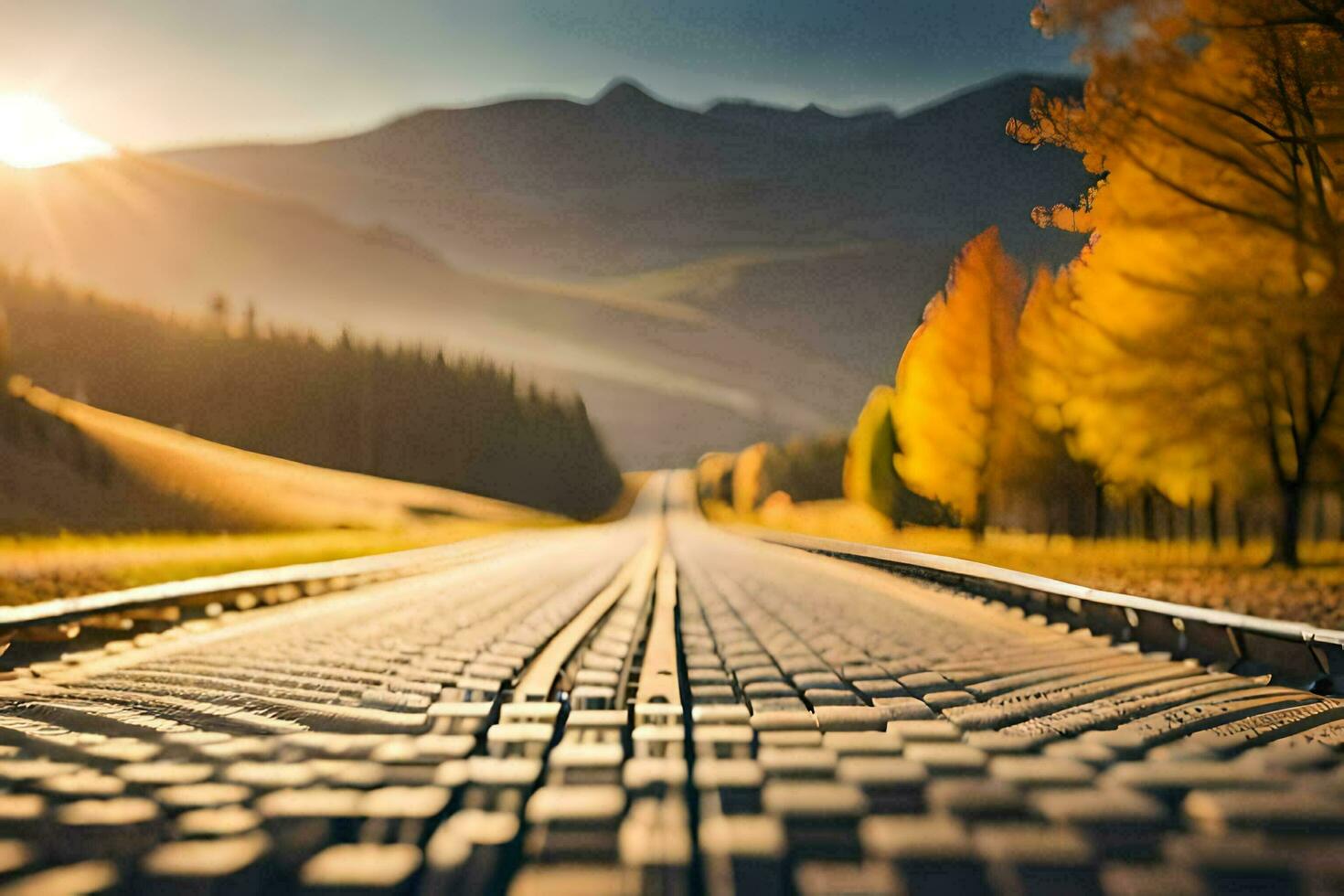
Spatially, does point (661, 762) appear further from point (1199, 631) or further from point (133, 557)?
point (133, 557)

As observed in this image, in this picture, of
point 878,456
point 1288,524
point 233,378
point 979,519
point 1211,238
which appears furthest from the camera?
point 878,456

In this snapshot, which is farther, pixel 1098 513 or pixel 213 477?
pixel 1098 513

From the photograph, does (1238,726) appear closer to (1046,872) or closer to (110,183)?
(1046,872)

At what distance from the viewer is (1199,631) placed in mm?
9922

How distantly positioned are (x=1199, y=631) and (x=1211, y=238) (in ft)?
29.8

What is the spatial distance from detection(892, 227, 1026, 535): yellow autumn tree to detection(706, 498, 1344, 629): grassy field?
5.50 feet

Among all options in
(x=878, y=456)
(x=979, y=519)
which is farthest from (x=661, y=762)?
(x=878, y=456)

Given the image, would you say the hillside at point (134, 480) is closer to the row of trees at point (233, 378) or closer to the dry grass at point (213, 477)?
the dry grass at point (213, 477)

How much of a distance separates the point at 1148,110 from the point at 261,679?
12194 mm

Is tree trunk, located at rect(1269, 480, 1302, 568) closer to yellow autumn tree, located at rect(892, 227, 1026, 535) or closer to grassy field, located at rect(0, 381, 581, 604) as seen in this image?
yellow autumn tree, located at rect(892, 227, 1026, 535)

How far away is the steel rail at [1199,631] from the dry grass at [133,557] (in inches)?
417

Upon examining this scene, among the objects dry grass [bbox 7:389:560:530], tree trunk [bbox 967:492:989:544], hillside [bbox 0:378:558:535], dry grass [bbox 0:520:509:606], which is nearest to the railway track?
dry grass [bbox 0:520:509:606]

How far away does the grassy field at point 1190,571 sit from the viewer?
43.7ft

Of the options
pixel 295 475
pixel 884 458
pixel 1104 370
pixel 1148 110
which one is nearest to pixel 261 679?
pixel 1148 110
